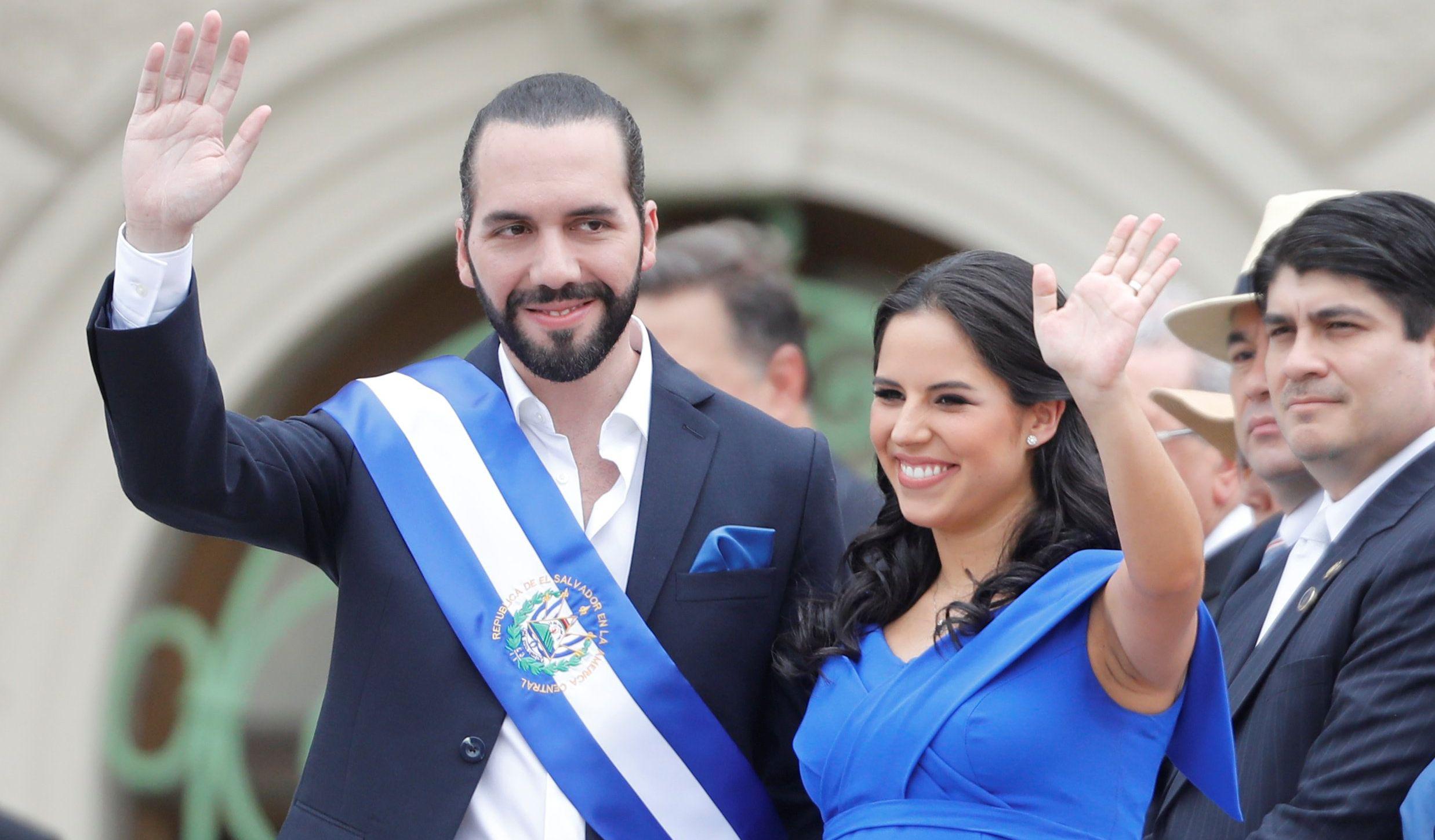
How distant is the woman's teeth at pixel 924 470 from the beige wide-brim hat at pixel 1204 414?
165 cm

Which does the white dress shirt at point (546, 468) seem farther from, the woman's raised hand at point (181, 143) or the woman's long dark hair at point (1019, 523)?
the woman's long dark hair at point (1019, 523)

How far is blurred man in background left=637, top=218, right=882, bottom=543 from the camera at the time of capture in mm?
3863

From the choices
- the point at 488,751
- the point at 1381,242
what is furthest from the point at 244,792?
the point at 1381,242

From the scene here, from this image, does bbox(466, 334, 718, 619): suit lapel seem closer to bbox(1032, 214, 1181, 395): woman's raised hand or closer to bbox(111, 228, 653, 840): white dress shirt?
bbox(111, 228, 653, 840): white dress shirt

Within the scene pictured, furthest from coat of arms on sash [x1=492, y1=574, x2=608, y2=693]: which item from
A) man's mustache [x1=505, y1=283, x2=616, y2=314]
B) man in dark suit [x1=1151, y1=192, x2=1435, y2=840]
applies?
man in dark suit [x1=1151, y1=192, x2=1435, y2=840]

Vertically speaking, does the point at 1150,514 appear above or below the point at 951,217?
below

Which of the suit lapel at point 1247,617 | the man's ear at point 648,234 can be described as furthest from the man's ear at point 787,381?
the man's ear at point 648,234

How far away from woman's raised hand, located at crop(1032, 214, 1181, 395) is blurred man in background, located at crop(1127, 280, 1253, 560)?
1.81 meters

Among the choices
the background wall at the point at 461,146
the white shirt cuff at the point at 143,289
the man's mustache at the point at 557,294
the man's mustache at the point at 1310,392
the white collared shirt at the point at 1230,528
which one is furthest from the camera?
the background wall at the point at 461,146

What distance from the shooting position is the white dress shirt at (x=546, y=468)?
6.89 ft

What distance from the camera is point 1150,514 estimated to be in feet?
6.44

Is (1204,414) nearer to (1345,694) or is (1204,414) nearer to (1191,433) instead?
(1191,433)

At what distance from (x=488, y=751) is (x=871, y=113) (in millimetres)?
2555

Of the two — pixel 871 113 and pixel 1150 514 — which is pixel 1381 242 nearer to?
pixel 1150 514
